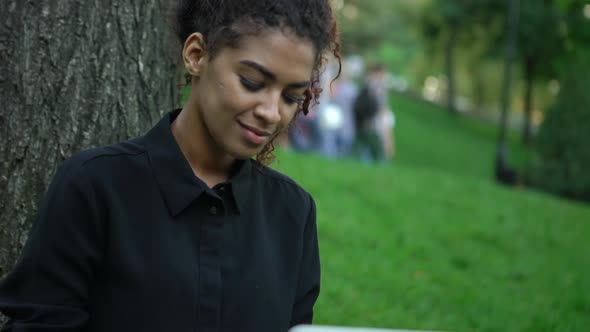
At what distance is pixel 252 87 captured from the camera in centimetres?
196

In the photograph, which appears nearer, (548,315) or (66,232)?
(66,232)

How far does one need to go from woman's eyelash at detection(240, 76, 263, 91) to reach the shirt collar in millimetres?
234

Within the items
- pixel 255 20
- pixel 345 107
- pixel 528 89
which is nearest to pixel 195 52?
pixel 255 20

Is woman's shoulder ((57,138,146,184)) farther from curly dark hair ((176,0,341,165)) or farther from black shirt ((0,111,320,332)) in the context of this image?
curly dark hair ((176,0,341,165))

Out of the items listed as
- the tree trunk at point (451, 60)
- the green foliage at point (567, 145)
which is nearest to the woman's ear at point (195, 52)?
the green foliage at point (567, 145)

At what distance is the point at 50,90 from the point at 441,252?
4.96 m

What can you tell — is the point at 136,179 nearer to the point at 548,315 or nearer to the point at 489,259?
the point at 548,315

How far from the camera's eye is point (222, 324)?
6.57 feet

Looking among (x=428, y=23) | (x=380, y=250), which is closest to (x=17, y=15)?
(x=380, y=250)

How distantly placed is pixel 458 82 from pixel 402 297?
146 feet

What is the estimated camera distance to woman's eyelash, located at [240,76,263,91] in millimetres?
1951

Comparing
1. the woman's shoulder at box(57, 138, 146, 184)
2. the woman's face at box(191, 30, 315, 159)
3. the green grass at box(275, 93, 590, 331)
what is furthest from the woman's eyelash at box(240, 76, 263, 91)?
the green grass at box(275, 93, 590, 331)

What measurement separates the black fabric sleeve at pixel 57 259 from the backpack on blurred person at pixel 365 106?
10186 millimetres

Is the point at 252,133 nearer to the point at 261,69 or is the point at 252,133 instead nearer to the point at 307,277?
the point at 261,69
